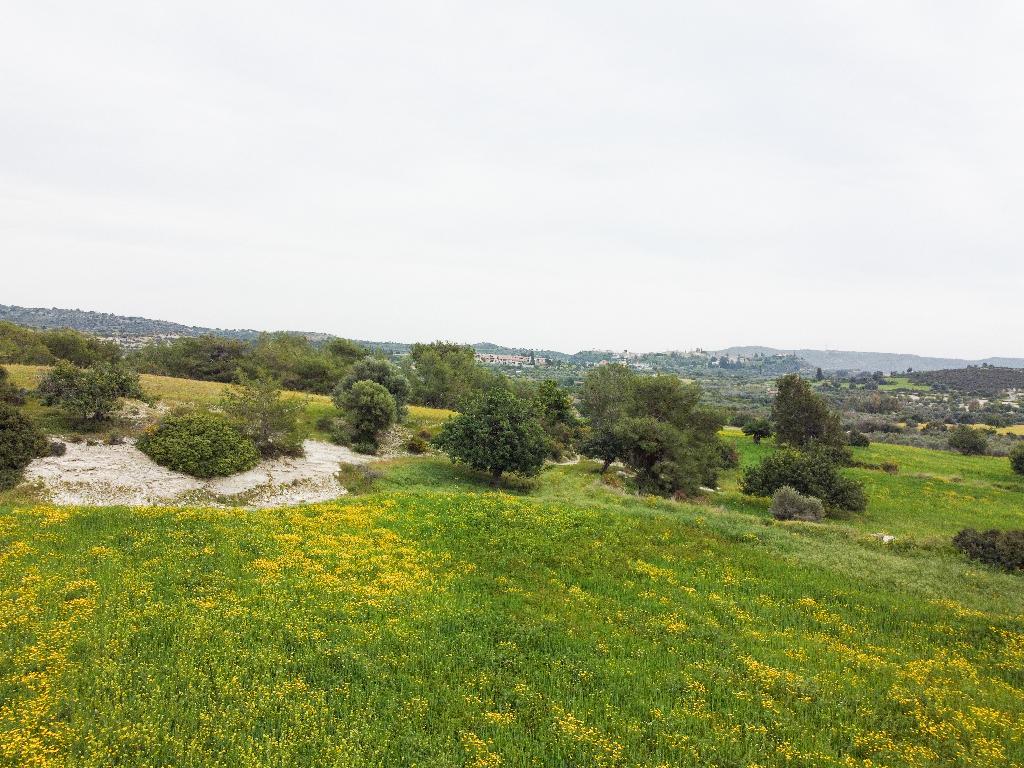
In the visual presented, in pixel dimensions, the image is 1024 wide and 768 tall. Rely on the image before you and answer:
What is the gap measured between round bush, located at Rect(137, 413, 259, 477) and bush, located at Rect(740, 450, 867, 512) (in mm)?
40483

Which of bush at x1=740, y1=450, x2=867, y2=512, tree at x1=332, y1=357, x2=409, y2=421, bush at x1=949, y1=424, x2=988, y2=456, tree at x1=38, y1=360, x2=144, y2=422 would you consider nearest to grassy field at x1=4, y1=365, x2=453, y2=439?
tree at x1=38, y1=360, x2=144, y2=422

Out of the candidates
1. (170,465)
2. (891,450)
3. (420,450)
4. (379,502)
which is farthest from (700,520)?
(891,450)

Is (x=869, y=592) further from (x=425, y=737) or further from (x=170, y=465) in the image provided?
(x=170, y=465)

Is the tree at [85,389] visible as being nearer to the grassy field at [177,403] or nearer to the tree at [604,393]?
the grassy field at [177,403]

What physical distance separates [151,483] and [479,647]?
24.2 m

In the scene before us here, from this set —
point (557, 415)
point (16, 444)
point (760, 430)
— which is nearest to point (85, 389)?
point (16, 444)

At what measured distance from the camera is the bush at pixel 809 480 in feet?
124

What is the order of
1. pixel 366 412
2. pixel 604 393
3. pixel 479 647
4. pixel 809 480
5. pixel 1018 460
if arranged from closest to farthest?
pixel 479 647
pixel 809 480
pixel 366 412
pixel 1018 460
pixel 604 393

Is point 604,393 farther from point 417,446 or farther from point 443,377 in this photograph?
point 417,446

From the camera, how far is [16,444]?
2444 centimetres

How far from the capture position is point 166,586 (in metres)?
13.5

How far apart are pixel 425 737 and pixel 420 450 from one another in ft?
120

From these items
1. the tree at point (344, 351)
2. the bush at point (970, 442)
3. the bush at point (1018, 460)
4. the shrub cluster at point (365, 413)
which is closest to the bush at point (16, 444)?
the shrub cluster at point (365, 413)

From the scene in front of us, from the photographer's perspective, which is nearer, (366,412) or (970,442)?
(366,412)
